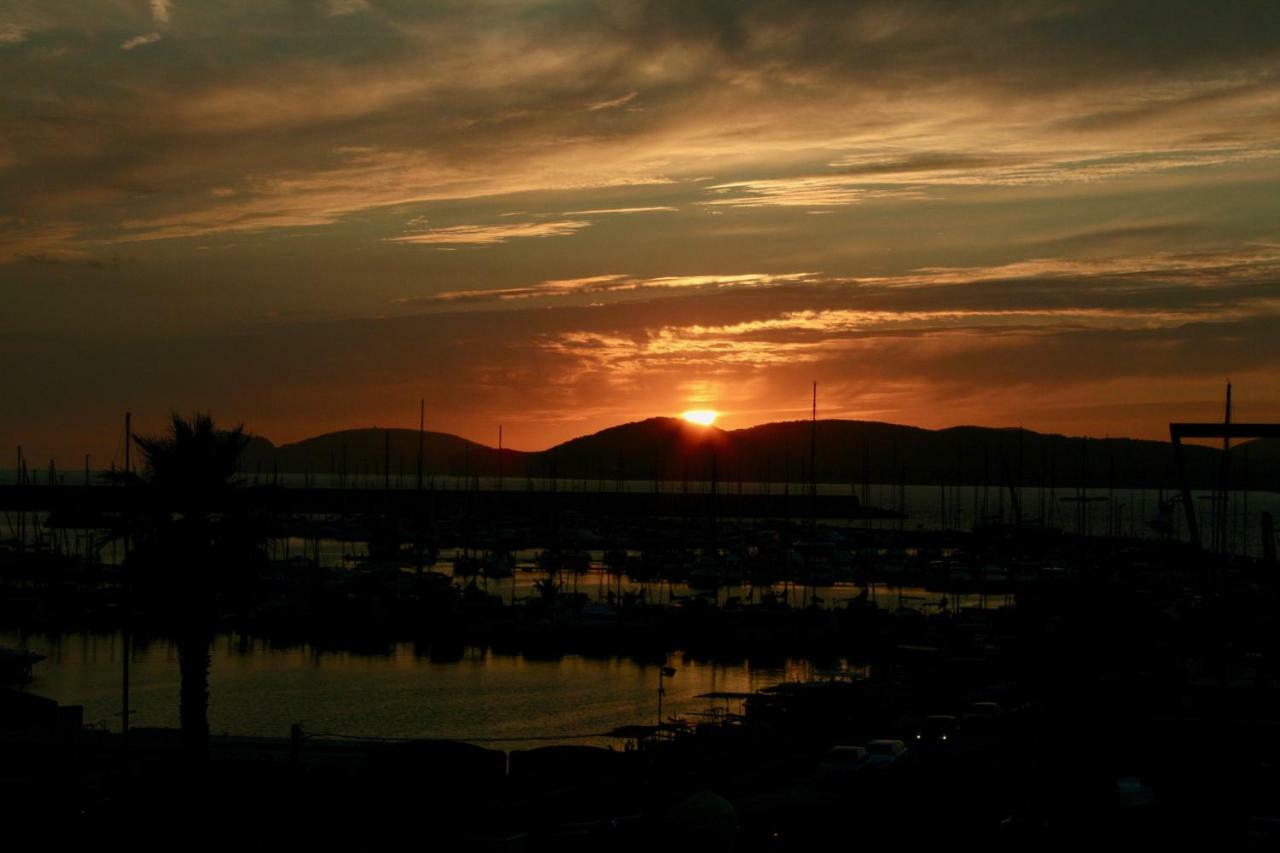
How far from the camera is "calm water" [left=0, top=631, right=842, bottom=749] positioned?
40.8 meters

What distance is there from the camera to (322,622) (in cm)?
6109

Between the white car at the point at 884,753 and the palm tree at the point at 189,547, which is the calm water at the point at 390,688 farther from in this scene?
the palm tree at the point at 189,547

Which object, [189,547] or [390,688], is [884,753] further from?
[390,688]

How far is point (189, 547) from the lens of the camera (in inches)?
749

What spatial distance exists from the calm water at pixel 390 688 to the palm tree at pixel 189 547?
16807 mm

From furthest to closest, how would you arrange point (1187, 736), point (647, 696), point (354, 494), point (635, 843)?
point (354, 494) < point (647, 696) < point (1187, 736) < point (635, 843)

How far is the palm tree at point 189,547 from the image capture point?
1897cm

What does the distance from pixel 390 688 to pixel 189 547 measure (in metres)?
30.3

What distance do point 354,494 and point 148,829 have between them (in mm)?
145878

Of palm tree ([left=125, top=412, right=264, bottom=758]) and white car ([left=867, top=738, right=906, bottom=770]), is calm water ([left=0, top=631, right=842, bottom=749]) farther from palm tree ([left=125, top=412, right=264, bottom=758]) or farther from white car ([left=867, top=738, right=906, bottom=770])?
palm tree ([left=125, top=412, right=264, bottom=758])

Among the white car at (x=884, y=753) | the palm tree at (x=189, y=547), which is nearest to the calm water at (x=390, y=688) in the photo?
the white car at (x=884, y=753)

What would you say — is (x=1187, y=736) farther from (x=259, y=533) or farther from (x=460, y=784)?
Answer: (x=259, y=533)

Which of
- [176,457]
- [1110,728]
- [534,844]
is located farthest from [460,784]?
[1110,728]

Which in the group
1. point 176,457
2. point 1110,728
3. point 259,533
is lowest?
point 1110,728
